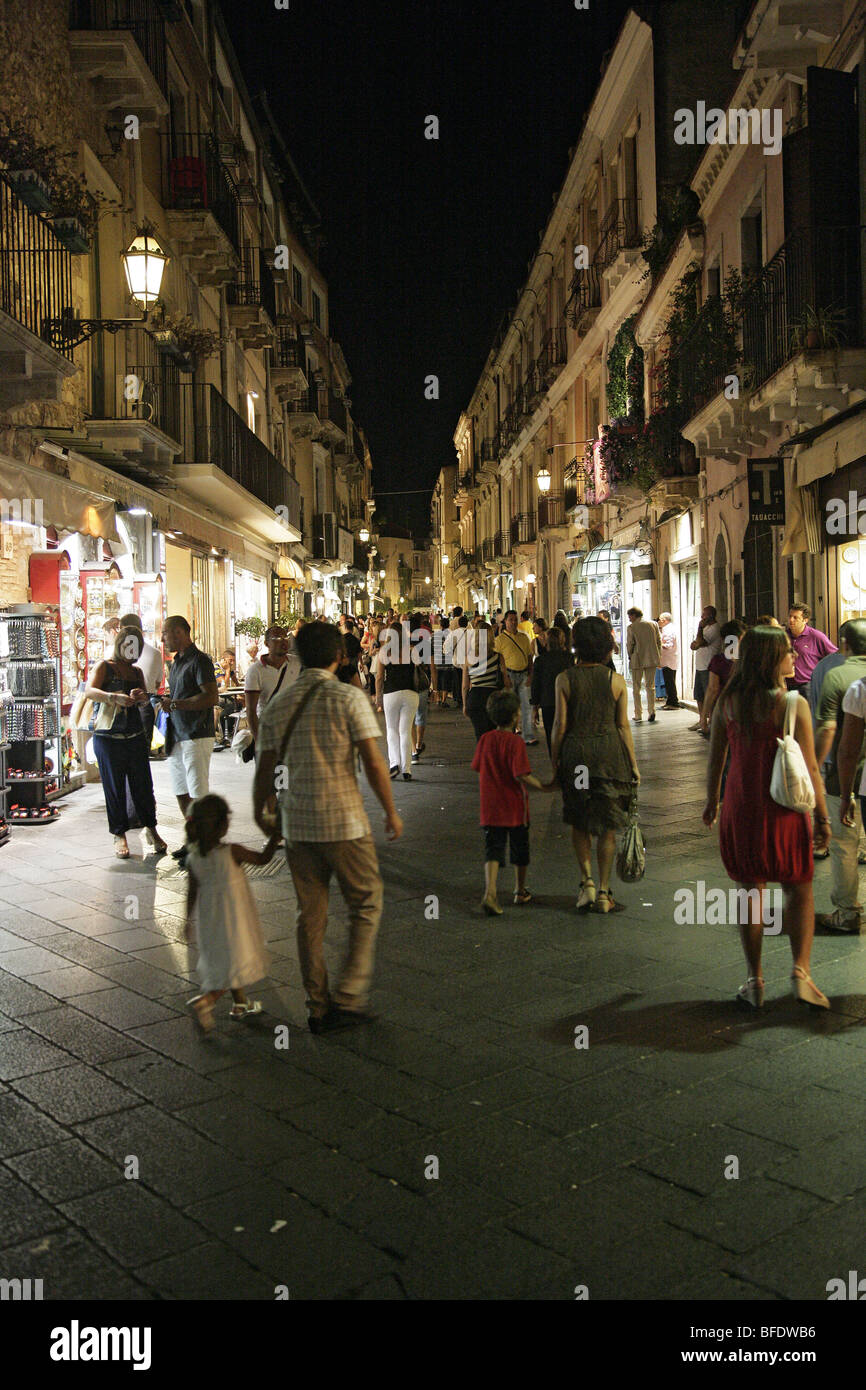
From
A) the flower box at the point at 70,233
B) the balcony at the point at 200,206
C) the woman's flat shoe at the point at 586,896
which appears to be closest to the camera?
the woman's flat shoe at the point at 586,896

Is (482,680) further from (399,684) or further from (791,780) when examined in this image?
(791,780)

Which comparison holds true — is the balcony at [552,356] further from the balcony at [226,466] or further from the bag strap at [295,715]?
the bag strap at [295,715]

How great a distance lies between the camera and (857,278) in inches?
451

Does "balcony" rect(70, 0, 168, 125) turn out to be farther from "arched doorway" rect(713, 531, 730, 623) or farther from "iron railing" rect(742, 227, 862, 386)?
"arched doorway" rect(713, 531, 730, 623)

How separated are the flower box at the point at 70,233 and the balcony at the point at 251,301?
11.6 meters

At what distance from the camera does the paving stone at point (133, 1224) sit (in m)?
3.09

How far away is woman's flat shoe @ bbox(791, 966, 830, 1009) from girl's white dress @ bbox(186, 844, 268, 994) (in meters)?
2.32

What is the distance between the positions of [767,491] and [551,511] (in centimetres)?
2033

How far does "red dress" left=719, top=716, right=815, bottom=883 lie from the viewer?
489 cm

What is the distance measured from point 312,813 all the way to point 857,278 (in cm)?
949

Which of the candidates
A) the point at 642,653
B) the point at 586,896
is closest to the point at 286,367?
the point at 642,653

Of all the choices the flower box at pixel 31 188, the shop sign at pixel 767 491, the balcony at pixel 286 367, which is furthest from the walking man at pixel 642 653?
the balcony at pixel 286 367

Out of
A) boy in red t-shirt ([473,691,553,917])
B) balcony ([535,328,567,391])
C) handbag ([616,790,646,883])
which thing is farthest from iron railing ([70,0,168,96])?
balcony ([535,328,567,391])
